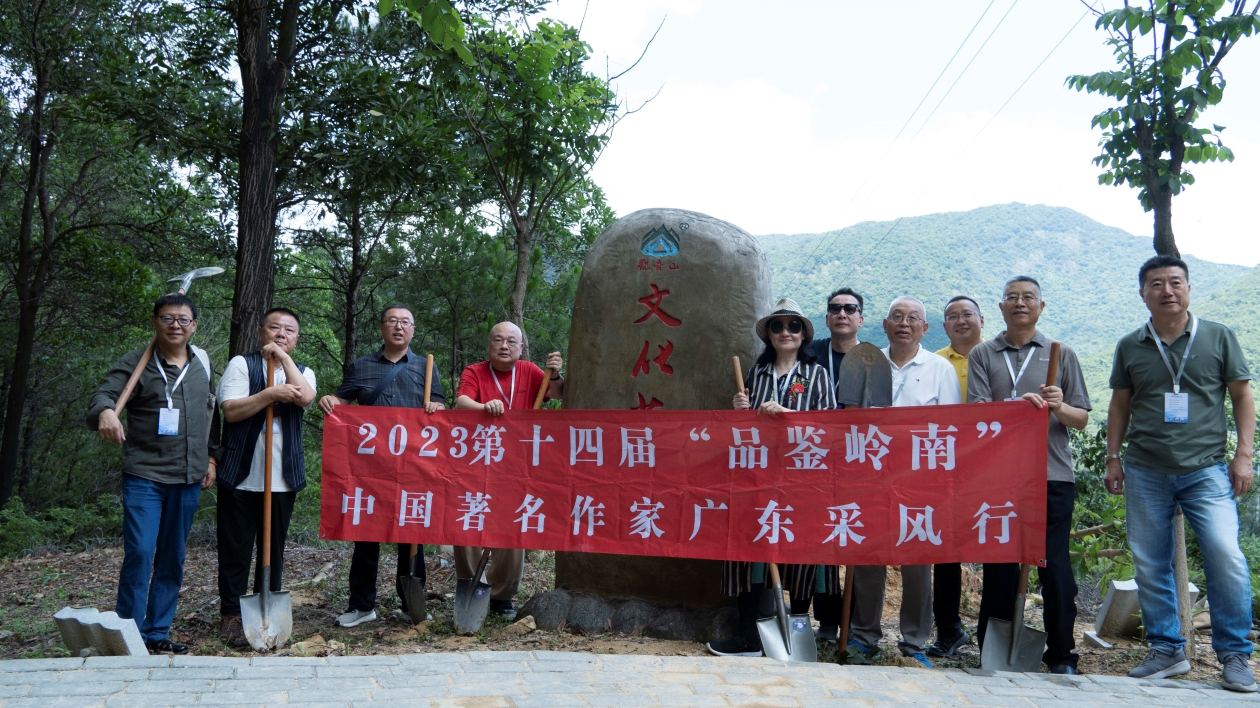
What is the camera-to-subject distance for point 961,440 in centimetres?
414

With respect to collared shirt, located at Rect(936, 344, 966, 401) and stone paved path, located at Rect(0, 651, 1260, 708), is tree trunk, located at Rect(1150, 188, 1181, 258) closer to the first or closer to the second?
collared shirt, located at Rect(936, 344, 966, 401)

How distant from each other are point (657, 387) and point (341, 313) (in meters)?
10.9

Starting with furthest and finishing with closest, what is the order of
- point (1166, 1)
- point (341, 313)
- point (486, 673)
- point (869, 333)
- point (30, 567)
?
1. point (869, 333)
2. point (341, 313)
3. point (30, 567)
4. point (1166, 1)
5. point (486, 673)

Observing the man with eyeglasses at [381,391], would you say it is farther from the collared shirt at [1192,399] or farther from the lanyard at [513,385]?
the collared shirt at [1192,399]

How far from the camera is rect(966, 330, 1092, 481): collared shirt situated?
405 cm

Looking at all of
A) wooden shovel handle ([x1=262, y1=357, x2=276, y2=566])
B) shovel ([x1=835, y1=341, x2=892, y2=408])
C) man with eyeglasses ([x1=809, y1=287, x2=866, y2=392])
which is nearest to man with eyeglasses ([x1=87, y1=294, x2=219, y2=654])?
wooden shovel handle ([x1=262, y1=357, x2=276, y2=566])

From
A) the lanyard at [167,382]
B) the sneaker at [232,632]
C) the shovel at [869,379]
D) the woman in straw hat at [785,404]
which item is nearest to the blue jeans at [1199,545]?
the shovel at [869,379]

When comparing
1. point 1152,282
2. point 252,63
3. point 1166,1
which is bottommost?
point 1152,282

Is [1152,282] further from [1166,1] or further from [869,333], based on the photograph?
[869,333]

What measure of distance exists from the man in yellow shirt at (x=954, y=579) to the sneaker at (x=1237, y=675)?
117 cm

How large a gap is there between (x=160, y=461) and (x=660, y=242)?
2809 mm

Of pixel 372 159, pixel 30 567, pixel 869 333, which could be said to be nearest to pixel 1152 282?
pixel 372 159

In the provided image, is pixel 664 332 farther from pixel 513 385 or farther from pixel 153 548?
pixel 153 548

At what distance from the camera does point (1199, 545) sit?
384 cm
